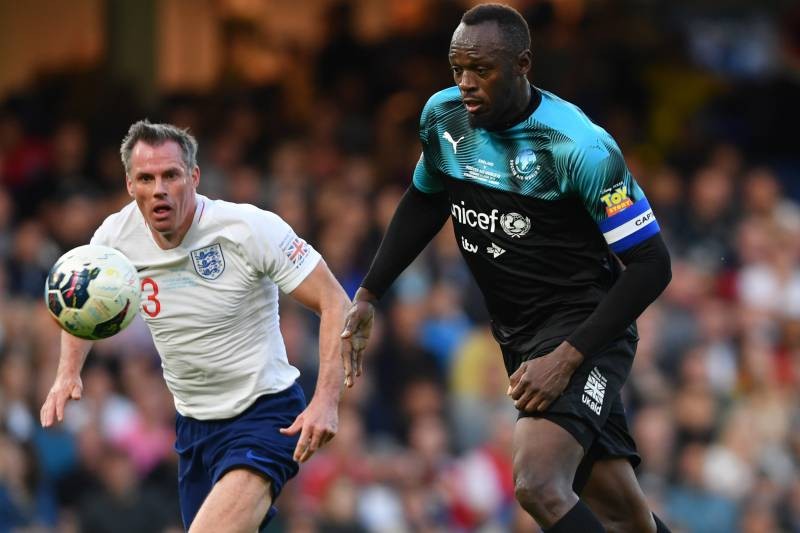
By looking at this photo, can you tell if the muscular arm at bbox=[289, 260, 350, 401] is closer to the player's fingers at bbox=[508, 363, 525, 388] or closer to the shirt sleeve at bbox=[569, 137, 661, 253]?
the player's fingers at bbox=[508, 363, 525, 388]

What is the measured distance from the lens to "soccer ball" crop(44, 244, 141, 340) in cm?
671

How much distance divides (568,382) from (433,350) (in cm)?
753

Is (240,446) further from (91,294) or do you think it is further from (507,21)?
(507,21)

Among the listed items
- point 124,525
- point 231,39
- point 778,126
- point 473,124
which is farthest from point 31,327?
point 778,126

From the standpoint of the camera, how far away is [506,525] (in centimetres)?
1276

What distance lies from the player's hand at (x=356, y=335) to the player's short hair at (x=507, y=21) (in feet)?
4.65

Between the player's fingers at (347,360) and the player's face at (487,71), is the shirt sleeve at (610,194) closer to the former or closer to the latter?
the player's face at (487,71)

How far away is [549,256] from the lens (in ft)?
21.7

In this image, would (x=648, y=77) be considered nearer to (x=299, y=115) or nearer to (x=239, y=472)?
(x=299, y=115)

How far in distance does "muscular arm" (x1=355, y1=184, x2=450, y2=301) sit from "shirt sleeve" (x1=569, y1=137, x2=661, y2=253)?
97cm

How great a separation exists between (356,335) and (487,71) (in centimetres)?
139

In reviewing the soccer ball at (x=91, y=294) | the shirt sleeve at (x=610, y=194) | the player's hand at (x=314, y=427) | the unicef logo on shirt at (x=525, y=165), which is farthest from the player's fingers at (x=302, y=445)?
the shirt sleeve at (x=610, y=194)

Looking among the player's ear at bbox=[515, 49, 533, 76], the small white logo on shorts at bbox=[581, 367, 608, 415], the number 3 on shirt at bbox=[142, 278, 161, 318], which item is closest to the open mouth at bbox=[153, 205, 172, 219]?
the number 3 on shirt at bbox=[142, 278, 161, 318]

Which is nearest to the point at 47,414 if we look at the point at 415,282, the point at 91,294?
the point at 91,294
